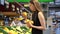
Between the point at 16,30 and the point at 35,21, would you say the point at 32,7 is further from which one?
the point at 16,30

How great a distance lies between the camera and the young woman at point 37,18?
186 cm

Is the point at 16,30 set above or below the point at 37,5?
below

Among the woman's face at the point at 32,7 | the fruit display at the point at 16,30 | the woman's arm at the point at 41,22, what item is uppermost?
the woman's face at the point at 32,7

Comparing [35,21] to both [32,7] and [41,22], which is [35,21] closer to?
[41,22]

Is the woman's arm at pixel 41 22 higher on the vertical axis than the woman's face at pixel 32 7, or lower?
lower

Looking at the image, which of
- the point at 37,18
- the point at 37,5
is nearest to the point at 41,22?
the point at 37,18

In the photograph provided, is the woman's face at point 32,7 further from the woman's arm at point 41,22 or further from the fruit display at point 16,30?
the fruit display at point 16,30

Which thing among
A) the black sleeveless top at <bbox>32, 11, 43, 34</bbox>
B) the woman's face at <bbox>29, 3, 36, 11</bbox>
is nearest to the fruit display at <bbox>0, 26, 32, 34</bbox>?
the black sleeveless top at <bbox>32, 11, 43, 34</bbox>

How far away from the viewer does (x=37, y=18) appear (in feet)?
6.12

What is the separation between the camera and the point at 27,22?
1925mm

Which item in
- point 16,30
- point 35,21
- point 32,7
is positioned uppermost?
point 32,7

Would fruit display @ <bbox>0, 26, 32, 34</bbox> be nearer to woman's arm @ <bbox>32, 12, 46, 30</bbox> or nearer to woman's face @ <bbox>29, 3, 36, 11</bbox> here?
woman's arm @ <bbox>32, 12, 46, 30</bbox>

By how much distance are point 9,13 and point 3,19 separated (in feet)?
0.35

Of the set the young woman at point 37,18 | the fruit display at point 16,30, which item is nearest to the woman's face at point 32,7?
the young woman at point 37,18
